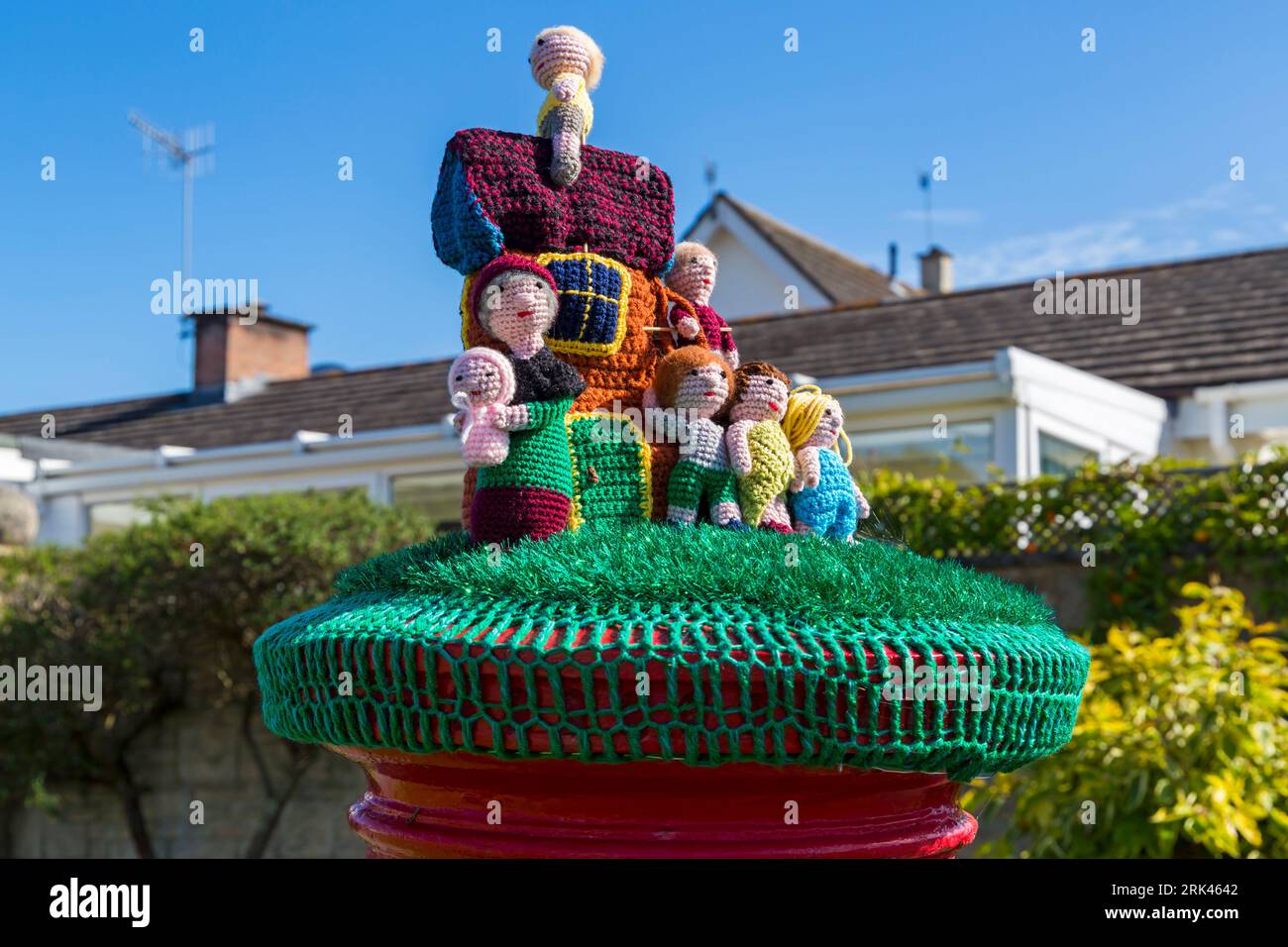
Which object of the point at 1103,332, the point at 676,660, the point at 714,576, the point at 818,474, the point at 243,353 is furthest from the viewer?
the point at 243,353

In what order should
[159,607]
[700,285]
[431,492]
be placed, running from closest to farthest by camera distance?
[700,285] < [159,607] < [431,492]

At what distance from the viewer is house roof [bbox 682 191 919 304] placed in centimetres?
1494

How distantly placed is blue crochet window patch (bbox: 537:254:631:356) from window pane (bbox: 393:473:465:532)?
8703 mm

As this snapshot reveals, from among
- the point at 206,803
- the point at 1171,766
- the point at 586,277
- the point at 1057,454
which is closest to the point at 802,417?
the point at 586,277

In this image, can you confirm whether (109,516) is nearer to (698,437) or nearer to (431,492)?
(431,492)

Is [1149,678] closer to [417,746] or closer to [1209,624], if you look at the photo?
[1209,624]

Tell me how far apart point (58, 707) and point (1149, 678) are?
7040mm

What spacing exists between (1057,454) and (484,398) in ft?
25.4

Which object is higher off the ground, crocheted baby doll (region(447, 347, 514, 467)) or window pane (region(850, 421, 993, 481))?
window pane (region(850, 421, 993, 481))

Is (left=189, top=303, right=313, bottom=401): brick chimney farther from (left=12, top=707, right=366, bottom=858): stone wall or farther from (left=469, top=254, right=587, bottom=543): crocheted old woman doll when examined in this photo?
(left=469, top=254, right=587, bottom=543): crocheted old woman doll

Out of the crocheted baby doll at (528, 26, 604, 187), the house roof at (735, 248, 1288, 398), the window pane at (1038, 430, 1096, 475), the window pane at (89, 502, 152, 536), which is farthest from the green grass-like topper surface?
the window pane at (89, 502, 152, 536)

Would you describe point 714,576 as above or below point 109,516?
below

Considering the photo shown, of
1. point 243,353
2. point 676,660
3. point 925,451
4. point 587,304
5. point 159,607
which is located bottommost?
point 159,607

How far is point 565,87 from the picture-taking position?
2.44 meters
